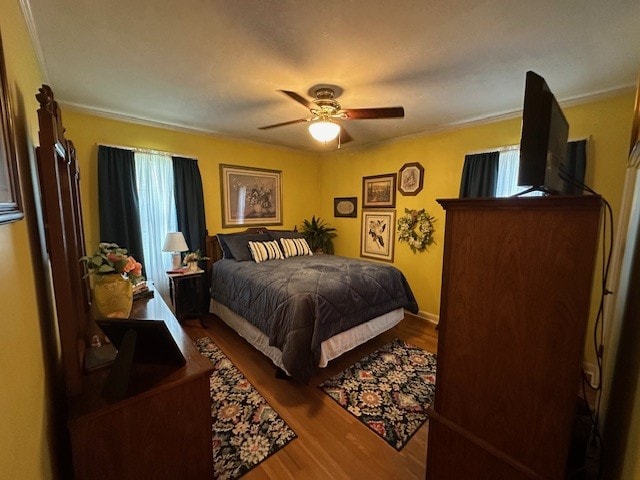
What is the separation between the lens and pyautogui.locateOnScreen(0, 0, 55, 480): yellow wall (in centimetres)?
62

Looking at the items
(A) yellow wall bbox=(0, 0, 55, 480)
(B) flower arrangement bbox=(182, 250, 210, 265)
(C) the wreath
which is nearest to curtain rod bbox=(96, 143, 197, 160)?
(B) flower arrangement bbox=(182, 250, 210, 265)

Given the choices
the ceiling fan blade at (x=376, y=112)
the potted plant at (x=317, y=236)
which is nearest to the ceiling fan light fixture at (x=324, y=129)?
the ceiling fan blade at (x=376, y=112)

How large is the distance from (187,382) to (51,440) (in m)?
0.47

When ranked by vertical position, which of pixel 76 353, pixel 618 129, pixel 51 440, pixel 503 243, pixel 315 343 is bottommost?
pixel 315 343

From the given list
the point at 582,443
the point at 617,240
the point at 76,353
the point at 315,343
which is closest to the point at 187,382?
the point at 76,353

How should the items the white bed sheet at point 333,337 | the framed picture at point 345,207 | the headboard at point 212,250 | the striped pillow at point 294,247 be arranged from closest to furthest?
the white bed sheet at point 333,337, the headboard at point 212,250, the striped pillow at point 294,247, the framed picture at point 345,207

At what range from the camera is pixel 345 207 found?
4473mm

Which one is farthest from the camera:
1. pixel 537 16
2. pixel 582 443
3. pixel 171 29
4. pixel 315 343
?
pixel 315 343

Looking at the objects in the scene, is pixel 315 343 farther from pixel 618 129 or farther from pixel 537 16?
pixel 618 129

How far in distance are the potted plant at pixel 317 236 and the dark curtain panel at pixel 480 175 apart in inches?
87.0

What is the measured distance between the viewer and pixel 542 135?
1009 mm

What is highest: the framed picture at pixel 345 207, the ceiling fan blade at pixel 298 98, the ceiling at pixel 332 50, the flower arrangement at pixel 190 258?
the ceiling at pixel 332 50

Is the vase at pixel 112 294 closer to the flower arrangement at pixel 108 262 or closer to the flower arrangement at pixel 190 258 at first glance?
the flower arrangement at pixel 108 262

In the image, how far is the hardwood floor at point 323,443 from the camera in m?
1.50
